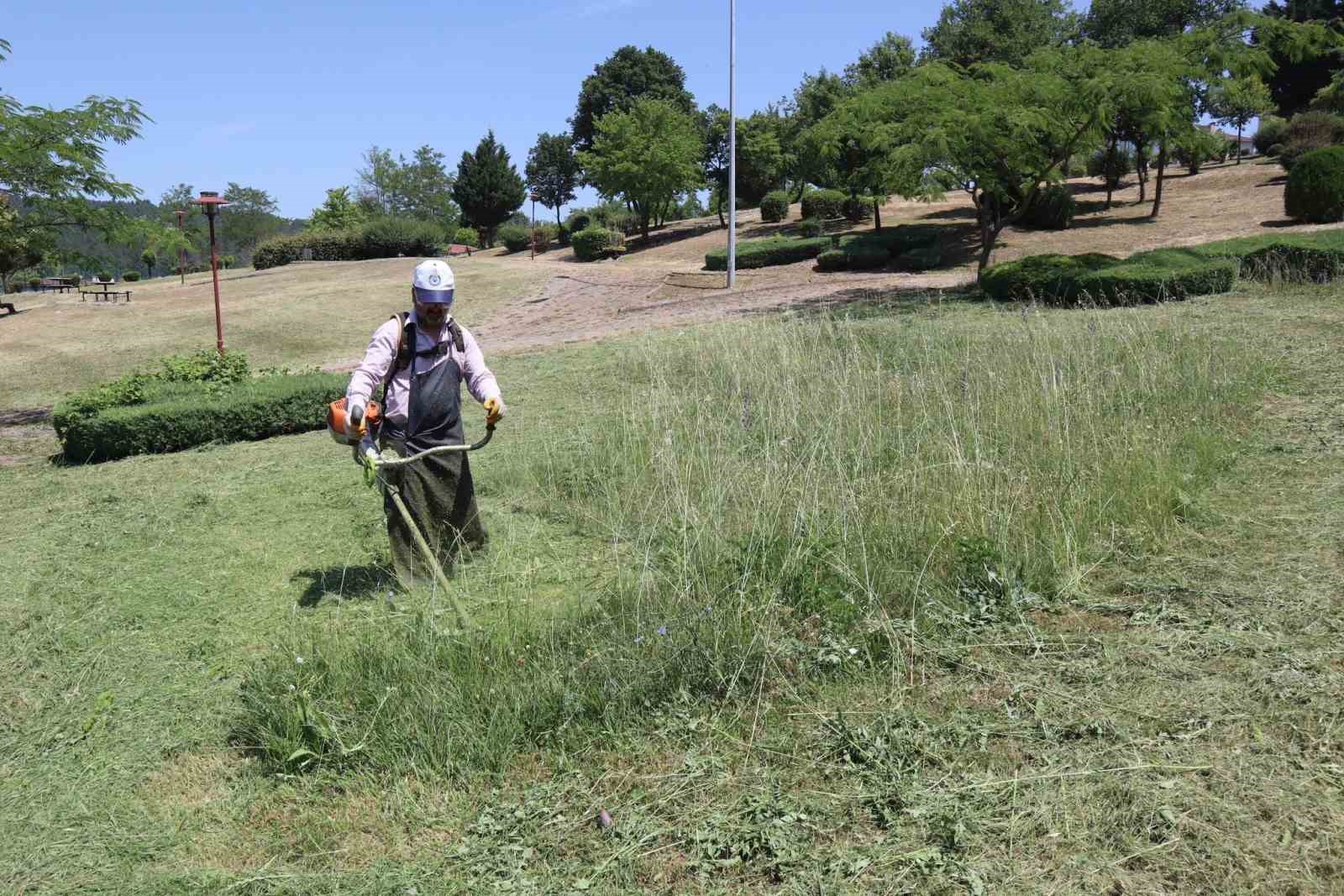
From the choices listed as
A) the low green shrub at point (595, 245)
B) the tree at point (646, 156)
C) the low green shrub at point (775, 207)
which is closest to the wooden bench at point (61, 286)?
the low green shrub at point (595, 245)

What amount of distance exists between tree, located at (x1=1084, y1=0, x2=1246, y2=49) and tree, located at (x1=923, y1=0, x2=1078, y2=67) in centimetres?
106

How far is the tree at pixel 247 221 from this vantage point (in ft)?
230

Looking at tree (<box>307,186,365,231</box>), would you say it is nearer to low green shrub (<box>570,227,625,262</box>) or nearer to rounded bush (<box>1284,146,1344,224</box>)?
low green shrub (<box>570,227,625,262</box>)

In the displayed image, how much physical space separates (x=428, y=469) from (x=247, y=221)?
74.1m

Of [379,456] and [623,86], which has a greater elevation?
[623,86]

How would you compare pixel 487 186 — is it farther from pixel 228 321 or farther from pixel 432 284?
pixel 432 284

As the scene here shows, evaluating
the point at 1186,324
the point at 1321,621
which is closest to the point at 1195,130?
the point at 1186,324

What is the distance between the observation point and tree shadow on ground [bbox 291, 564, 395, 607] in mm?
5039

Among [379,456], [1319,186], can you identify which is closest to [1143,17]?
[1319,186]

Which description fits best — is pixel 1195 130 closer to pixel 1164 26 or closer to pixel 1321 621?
pixel 1321 621

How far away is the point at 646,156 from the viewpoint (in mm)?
36188

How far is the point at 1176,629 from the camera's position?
3.78 metres

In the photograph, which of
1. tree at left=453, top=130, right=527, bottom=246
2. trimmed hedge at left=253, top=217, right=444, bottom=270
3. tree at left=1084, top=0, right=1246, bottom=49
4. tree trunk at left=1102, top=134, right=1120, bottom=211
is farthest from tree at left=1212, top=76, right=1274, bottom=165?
tree at left=453, top=130, right=527, bottom=246

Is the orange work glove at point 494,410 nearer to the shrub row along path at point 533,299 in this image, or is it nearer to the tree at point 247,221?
the shrub row along path at point 533,299
